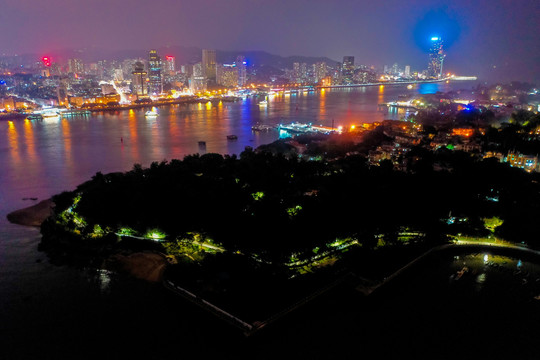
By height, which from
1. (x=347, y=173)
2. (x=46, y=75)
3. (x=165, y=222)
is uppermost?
(x=46, y=75)

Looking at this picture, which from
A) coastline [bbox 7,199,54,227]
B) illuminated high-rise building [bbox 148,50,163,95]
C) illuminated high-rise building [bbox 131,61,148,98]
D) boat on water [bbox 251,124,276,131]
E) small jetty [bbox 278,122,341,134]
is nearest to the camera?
coastline [bbox 7,199,54,227]

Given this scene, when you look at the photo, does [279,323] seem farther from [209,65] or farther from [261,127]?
[209,65]

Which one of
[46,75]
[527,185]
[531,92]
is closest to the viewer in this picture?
[527,185]

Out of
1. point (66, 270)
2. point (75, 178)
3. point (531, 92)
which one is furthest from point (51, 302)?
point (531, 92)

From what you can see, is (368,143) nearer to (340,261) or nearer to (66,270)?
(340,261)

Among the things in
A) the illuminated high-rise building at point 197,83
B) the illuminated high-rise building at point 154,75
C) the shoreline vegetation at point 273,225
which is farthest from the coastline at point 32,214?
the illuminated high-rise building at point 197,83

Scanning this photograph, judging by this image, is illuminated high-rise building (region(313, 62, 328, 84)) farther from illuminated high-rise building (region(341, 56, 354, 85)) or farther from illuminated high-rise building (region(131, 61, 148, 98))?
illuminated high-rise building (region(131, 61, 148, 98))

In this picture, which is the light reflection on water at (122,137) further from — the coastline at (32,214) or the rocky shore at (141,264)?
the rocky shore at (141,264)

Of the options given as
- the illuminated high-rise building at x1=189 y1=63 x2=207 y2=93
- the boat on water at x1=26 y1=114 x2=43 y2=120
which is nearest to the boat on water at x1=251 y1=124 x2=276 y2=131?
the boat on water at x1=26 y1=114 x2=43 y2=120
